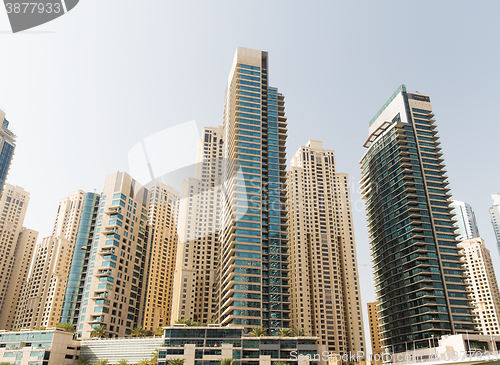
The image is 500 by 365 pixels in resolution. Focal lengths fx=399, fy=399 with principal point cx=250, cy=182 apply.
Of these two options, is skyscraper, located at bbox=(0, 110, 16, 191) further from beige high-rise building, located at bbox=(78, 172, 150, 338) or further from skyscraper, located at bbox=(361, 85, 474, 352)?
skyscraper, located at bbox=(361, 85, 474, 352)

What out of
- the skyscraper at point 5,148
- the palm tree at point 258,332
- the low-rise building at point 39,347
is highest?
the skyscraper at point 5,148

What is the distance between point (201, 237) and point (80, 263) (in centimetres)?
3815

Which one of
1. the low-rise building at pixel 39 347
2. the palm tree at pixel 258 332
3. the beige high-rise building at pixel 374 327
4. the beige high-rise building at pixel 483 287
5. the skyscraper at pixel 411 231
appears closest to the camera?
the low-rise building at pixel 39 347

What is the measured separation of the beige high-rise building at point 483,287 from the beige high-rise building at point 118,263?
110 meters

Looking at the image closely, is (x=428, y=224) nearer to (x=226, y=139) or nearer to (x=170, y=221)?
(x=226, y=139)

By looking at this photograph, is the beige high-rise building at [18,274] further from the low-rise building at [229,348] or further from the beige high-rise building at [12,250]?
the low-rise building at [229,348]

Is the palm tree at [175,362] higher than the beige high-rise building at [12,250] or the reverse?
the reverse

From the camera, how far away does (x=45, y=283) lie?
133 m

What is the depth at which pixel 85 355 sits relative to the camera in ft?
237

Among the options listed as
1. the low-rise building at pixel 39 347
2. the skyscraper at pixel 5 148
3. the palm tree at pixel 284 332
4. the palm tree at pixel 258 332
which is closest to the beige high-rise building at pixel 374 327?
the palm tree at pixel 284 332

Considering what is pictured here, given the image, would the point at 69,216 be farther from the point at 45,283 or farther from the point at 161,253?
the point at 161,253

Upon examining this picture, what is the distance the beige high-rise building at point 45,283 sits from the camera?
123 m

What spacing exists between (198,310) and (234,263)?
37.3 m

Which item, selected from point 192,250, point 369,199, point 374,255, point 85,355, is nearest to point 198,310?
point 192,250
